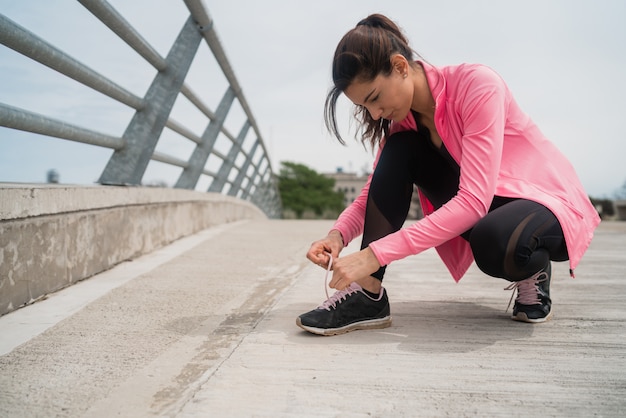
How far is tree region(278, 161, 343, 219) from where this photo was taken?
61.5 meters

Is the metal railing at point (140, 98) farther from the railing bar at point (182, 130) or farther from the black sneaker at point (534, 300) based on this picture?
the black sneaker at point (534, 300)

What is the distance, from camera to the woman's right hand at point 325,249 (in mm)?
1762

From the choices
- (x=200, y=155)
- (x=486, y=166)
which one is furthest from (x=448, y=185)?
(x=200, y=155)

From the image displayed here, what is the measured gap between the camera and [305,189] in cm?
6378

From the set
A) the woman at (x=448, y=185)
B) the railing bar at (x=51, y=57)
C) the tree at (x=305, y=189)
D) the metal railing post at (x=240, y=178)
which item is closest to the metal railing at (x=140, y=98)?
the railing bar at (x=51, y=57)

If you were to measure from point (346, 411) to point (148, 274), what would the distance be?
1.85m

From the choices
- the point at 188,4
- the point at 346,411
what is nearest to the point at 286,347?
the point at 346,411

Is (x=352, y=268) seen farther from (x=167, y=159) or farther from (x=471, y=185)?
(x=167, y=159)

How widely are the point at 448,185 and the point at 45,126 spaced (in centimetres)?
161

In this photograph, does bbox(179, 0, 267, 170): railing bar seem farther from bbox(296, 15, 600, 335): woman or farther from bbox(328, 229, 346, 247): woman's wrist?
bbox(328, 229, 346, 247): woman's wrist

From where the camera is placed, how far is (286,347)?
1592 mm

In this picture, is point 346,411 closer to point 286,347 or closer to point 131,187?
point 286,347

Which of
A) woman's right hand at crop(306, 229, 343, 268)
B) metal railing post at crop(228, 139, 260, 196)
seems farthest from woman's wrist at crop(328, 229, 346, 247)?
metal railing post at crop(228, 139, 260, 196)

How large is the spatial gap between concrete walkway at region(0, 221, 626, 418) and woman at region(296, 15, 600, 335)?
17cm
